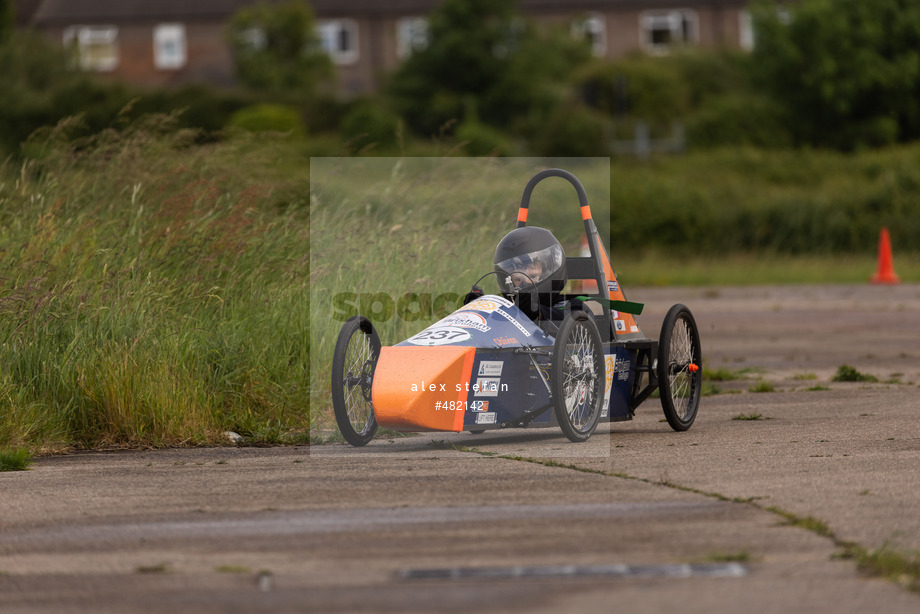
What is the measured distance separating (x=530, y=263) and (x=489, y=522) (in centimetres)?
335

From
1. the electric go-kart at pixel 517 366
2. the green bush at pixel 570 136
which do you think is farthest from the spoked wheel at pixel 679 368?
the green bush at pixel 570 136

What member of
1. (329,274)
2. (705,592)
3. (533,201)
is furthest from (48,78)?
(705,592)

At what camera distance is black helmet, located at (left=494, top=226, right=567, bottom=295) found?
10.2 m

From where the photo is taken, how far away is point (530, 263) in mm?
10203

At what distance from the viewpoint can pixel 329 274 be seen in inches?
508

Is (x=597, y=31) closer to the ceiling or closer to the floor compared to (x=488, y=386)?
closer to the ceiling

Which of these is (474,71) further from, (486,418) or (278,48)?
(486,418)

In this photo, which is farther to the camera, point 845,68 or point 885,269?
point 845,68

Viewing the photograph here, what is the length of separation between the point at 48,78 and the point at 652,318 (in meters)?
41.8

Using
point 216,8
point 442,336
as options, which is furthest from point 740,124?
point 442,336

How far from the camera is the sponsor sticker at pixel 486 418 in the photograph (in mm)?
9414

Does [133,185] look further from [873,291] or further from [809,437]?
[873,291]

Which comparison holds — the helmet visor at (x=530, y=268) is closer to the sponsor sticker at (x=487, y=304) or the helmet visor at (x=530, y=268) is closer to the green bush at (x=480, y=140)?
the sponsor sticker at (x=487, y=304)

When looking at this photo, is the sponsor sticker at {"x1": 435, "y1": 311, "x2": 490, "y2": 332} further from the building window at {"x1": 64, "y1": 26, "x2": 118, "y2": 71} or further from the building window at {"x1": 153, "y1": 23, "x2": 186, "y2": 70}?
the building window at {"x1": 64, "y1": 26, "x2": 118, "y2": 71}
